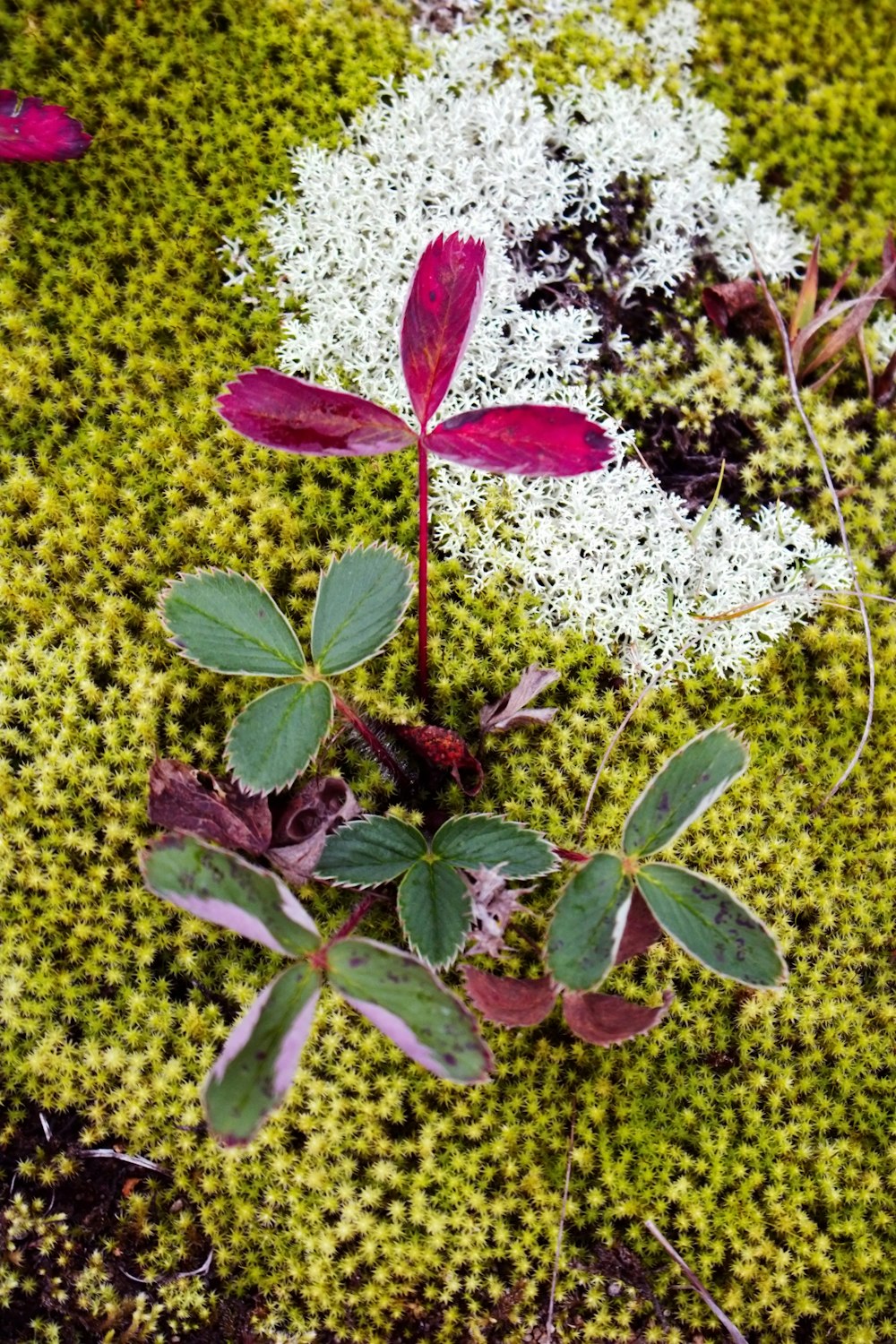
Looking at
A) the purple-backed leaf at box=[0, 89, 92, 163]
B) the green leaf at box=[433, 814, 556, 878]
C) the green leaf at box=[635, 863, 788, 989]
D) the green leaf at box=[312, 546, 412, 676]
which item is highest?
the purple-backed leaf at box=[0, 89, 92, 163]

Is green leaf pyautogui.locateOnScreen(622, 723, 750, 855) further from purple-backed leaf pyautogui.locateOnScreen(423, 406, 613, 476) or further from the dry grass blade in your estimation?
the dry grass blade

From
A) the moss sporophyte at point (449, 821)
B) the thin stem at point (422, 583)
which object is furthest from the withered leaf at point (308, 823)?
the thin stem at point (422, 583)

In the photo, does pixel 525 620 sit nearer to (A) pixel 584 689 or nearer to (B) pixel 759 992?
(A) pixel 584 689

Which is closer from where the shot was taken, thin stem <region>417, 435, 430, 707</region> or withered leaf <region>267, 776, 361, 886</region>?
thin stem <region>417, 435, 430, 707</region>

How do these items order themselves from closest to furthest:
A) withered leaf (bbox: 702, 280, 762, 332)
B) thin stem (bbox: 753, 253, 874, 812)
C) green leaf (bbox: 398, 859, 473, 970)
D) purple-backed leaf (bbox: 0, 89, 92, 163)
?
green leaf (bbox: 398, 859, 473, 970) → thin stem (bbox: 753, 253, 874, 812) → purple-backed leaf (bbox: 0, 89, 92, 163) → withered leaf (bbox: 702, 280, 762, 332)

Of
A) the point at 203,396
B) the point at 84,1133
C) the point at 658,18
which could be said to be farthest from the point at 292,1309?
the point at 658,18

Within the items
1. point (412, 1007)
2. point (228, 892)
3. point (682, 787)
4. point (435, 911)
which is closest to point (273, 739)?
point (228, 892)

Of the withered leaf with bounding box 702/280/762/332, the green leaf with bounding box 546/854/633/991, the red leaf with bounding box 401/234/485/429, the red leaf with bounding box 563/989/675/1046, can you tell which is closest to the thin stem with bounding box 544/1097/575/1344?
the red leaf with bounding box 563/989/675/1046
